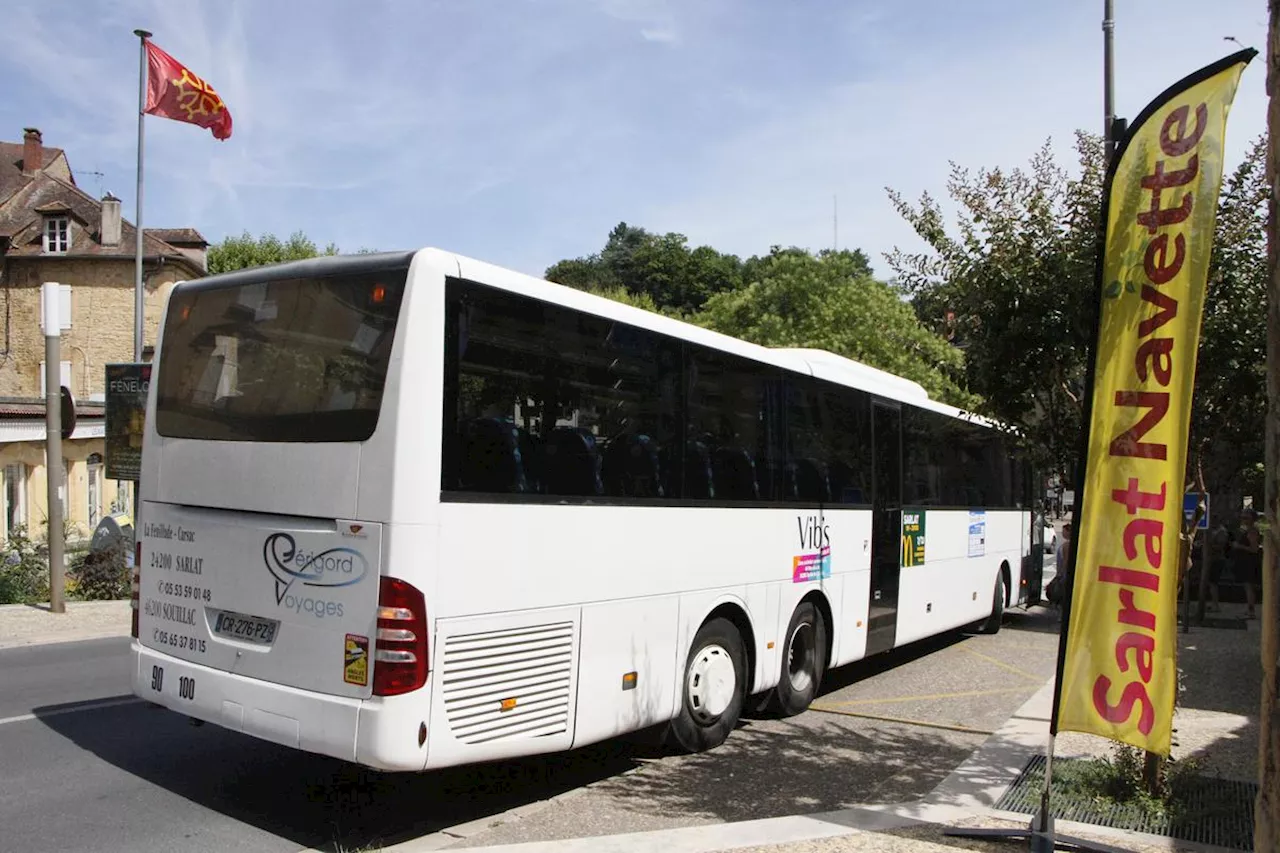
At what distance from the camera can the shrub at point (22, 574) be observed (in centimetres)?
1653

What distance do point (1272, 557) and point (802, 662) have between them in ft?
20.0

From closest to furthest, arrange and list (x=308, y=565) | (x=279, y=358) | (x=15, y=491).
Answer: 1. (x=308, y=565)
2. (x=279, y=358)
3. (x=15, y=491)

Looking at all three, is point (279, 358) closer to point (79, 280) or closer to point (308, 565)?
point (308, 565)

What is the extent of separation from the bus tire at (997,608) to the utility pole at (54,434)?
12938 mm

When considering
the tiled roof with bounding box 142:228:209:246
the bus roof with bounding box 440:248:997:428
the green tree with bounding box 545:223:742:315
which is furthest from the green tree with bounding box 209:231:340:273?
the bus roof with bounding box 440:248:997:428

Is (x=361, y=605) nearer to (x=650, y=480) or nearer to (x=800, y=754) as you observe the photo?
(x=650, y=480)

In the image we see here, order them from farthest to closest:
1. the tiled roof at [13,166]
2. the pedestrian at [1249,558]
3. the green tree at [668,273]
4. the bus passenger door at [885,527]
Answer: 1. the green tree at [668,273]
2. the tiled roof at [13,166]
3. the pedestrian at [1249,558]
4. the bus passenger door at [885,527]

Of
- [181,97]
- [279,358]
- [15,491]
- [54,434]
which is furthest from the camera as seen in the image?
[15,491]

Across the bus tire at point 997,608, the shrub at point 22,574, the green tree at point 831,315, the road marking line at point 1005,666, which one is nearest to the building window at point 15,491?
the shrub at point 22,574

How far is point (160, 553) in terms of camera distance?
22.7 feet

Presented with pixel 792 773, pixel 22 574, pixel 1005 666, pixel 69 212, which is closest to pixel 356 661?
pixel 792 773

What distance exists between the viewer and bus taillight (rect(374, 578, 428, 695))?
5562 millimetres

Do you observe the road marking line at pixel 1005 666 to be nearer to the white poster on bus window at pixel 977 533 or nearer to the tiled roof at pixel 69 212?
the white poster on bus window at pixel 977 533

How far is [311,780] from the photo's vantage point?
7215 millimetres
